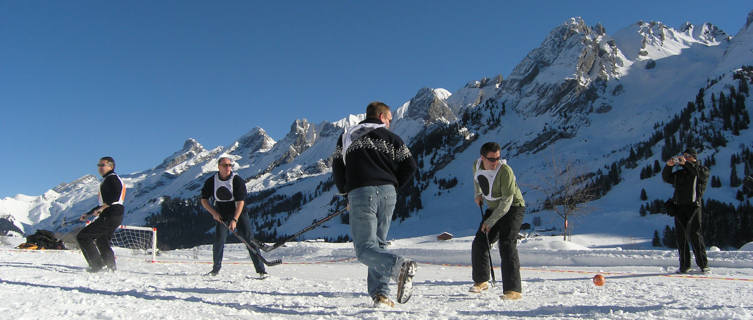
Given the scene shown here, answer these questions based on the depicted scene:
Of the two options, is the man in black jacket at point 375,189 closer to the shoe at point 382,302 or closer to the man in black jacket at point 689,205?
the shoe at point 382,302

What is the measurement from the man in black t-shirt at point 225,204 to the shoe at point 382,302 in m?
3.79

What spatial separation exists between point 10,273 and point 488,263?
6760 mm

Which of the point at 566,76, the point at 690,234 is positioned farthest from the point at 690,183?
the point at 566,76

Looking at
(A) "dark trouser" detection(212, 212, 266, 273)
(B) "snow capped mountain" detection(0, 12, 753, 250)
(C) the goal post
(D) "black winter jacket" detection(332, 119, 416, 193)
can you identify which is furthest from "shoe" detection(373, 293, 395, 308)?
(B) "snow capped mountain" detection(0, 12, 753, 250)

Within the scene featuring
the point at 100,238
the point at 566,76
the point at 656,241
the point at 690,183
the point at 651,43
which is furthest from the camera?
the point at 651,43

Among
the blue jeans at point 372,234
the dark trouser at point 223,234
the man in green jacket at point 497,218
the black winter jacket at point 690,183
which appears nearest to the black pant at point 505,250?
the man in green jacket at point 497,218

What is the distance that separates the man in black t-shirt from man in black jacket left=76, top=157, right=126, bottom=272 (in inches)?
56.0

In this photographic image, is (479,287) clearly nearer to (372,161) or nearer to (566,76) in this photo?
(372,161)

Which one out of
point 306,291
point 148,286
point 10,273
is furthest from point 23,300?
point 10,273

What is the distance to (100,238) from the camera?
24.6ft

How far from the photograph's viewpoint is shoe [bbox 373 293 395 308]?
A: 422cm

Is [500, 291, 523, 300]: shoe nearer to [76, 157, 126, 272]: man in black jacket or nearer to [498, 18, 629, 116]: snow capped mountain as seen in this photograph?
[76, 157, 126, 272]: man in black jacket

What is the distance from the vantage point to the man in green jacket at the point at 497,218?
5199 mm

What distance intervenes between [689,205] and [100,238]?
31.4 feet
